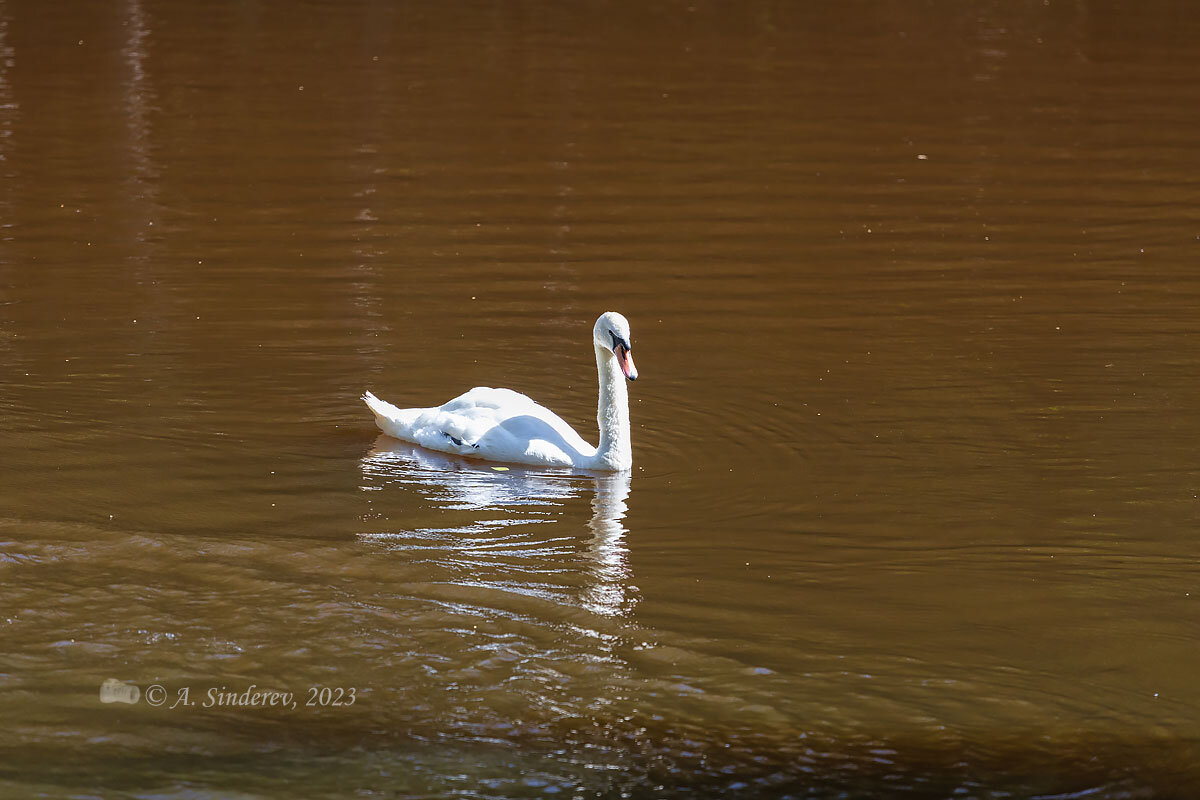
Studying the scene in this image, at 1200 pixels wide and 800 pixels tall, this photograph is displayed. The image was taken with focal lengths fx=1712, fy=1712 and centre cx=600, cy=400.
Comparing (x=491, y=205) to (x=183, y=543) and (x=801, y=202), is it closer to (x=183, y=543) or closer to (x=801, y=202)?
(x=801, y=202)

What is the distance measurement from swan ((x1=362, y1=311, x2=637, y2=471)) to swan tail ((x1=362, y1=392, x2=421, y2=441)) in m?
0.04

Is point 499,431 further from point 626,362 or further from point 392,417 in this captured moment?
point 626,362

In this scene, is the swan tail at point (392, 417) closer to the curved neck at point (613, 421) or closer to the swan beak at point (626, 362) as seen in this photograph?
the curved neck at point (613, 421)

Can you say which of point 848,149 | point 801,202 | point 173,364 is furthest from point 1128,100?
point 173,364

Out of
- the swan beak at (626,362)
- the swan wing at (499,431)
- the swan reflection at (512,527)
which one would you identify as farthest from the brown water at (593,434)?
the swan beak at (626,362)

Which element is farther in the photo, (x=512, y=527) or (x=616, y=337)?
(x=616, y=337)

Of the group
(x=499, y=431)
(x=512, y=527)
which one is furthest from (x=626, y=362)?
(x=512, y=527)

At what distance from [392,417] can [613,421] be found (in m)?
1.33

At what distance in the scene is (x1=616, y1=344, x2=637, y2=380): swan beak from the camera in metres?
9.27

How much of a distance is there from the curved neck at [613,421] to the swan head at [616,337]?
71 mm

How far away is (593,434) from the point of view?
1025 cm

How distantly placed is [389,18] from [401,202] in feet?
38.9

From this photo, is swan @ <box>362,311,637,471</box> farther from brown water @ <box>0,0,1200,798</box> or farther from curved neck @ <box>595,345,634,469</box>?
brown water @ <box>0,0,1200,798</box>

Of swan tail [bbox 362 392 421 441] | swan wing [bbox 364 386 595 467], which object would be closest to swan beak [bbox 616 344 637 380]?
swan wing [bbox 364 386 595 467]
